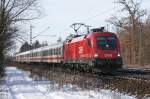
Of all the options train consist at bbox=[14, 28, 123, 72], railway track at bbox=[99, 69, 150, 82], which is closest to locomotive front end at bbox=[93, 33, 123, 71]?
train consist at bbox=[14, 28, 123, 72]

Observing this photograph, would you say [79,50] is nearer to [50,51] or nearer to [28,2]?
[28,2]

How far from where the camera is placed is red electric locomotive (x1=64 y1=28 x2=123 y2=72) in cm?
2847

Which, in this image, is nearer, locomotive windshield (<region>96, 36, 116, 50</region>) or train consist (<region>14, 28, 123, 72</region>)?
train consist (<region>14, 28, 123, 72</region>)

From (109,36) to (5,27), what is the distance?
1006 cm

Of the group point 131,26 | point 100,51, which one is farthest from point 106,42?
point 131,26

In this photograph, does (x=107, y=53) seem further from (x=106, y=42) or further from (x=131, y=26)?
(x=131, y=26)

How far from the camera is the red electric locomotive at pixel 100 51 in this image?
28466 mm

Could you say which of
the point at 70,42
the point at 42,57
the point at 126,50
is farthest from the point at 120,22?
the point at 70,42

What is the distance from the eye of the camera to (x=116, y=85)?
2027 cm

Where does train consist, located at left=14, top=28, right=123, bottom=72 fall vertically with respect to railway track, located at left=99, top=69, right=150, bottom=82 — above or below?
above

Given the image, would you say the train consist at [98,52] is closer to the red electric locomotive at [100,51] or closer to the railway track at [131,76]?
the red electric locomotive at [100,51]

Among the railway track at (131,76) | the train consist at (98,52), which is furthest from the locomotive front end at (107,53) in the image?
the railway track at (131,76)

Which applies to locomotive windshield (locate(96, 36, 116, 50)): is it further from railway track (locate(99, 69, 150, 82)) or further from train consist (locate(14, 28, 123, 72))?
railway track (locate(99, 69, 150, 82))

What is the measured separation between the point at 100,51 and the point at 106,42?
1113mm
